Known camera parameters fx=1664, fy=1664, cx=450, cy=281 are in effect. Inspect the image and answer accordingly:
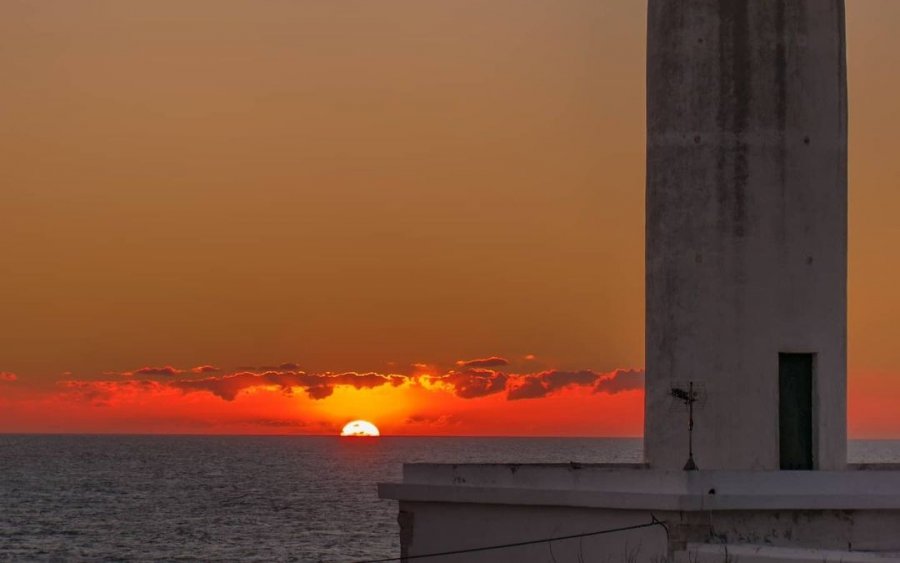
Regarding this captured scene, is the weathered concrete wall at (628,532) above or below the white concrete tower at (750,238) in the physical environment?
below

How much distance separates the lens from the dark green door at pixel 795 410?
2334 centimetres

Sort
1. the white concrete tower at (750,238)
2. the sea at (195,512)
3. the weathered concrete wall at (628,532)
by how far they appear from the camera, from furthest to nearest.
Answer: the sea at (195,512), the white concrete tower at (750,238), the weathered concrete wall at (628,532)

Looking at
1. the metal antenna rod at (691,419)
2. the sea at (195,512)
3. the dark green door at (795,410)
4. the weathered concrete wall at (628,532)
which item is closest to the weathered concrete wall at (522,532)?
the weathered concrete wall at (628,532)

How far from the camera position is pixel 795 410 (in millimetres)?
23578

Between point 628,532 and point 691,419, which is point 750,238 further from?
point 628,532

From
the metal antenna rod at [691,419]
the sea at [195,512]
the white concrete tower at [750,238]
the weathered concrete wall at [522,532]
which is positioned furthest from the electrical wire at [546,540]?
the sea at [195,512]

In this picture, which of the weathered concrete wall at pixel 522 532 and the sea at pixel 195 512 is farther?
the sea at pixel 195 512

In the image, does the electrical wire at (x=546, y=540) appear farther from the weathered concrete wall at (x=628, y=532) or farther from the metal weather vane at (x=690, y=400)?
the metal weather vane at (x=690, y=400)

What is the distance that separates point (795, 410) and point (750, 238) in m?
2.59

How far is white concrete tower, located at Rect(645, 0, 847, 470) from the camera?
75.8 ft

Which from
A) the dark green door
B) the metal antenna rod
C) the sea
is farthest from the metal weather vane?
the sea

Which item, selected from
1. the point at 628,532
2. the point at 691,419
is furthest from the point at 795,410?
the point at 628,532

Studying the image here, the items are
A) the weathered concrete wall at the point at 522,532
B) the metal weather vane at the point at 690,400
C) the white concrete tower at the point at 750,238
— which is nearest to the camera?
the weathered concrete wall at the point at 522,532

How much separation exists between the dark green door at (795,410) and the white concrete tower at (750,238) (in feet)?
0.07
